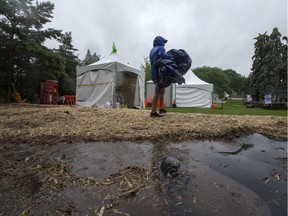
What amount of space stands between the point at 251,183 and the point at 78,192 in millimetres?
1168

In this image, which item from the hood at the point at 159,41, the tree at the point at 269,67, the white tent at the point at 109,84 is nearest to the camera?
the hood at the point at 159,41

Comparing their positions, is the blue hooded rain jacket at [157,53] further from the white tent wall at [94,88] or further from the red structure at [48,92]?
the red structure at [48,92]

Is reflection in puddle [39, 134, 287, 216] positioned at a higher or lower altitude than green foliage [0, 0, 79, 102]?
lower

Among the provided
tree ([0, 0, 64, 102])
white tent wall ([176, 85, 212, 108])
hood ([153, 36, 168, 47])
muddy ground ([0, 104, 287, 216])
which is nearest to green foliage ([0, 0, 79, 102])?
tree ([0, 0, 64, 102])

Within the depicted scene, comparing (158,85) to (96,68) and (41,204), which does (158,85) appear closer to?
(41,204)

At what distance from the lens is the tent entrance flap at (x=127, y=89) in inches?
480

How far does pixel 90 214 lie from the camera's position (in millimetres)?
1111

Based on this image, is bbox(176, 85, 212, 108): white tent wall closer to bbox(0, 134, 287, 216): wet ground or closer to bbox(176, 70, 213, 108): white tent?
bbox(176, 70, 213, 108): white tent

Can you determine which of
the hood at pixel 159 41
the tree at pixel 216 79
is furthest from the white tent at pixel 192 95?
the tree at pixel 216 79

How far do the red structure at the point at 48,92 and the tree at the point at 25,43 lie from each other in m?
1.02

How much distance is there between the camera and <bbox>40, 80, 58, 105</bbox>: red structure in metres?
16.0

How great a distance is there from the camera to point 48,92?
16172mm

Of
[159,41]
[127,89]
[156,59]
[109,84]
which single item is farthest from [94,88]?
[156,59]

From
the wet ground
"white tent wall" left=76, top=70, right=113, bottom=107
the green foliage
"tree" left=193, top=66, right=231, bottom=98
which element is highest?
"tree" left=193, top=66, right=231, bottom=98
